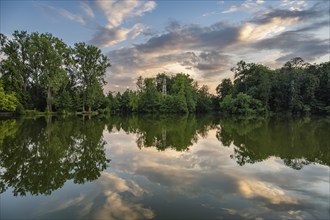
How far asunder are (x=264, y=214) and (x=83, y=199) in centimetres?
341

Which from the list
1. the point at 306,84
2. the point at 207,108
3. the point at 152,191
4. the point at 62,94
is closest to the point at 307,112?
the point at 306,84

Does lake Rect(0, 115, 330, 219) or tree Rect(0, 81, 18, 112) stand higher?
tree Rect(0, 81, 18, 112)

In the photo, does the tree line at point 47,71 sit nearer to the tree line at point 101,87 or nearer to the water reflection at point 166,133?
the tree line at point 101,87

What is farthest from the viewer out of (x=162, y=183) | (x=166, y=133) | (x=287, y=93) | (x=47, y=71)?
(x=287, y=93)

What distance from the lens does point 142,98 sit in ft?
244

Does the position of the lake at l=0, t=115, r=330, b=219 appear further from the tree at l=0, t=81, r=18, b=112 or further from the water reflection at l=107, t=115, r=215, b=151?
the tree at l=0, t=81, r=18, b=112

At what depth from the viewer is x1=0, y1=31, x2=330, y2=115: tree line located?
1896 inches

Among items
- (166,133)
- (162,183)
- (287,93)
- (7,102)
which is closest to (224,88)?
(287,93)

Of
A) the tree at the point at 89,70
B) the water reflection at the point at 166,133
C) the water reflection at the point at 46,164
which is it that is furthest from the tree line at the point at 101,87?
the water reflection at the point at 46,164

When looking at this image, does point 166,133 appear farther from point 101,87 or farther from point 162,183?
point 101,87

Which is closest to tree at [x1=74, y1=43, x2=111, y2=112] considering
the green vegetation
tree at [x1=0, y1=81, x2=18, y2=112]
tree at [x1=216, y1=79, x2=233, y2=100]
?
tree at [x1=0, y1=81, x2=18, y2=112]

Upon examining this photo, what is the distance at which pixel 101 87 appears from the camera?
56406 mm

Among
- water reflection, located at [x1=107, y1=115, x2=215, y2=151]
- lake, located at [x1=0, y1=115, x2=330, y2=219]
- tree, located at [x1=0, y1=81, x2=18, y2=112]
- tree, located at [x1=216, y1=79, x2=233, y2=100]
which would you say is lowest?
lake, located at [x1=0, y1=115, x2=330, y2=219]

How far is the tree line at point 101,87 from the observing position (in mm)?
48156
